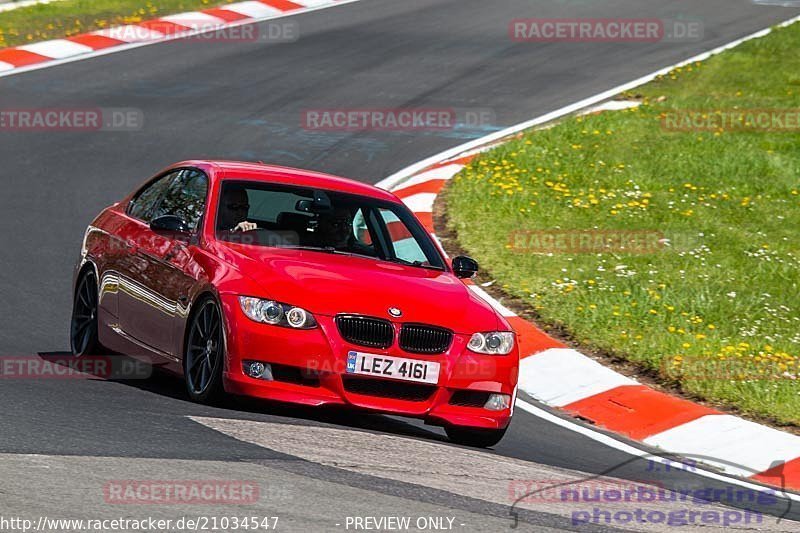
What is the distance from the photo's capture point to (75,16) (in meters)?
23.3

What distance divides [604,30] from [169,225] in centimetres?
1573

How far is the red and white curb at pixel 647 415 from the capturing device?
31.1ft

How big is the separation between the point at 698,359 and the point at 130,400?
452 centimetres

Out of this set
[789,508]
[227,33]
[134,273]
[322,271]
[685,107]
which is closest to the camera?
[789,508]

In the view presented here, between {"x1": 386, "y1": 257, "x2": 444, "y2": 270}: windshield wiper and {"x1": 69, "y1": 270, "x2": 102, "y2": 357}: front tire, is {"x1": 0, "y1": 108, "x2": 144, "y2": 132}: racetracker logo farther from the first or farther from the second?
{"x1": 386, "y1": 257, "x2": 444, "y2": 270}: windshield wiper

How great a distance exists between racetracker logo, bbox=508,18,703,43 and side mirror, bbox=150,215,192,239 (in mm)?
14480

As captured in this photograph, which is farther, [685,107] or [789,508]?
[685,107]

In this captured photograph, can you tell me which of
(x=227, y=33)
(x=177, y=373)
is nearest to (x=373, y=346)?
(x=177, y=373)

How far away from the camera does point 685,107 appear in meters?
19.1

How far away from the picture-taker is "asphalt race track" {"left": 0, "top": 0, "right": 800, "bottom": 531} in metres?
6.92

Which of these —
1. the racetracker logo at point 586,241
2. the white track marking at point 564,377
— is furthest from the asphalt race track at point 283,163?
the racetracker logo at point 586,241

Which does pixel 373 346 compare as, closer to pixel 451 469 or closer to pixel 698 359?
pixel 451 469

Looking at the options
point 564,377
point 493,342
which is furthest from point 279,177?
point 564,377

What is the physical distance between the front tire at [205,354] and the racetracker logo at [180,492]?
1.79 m
